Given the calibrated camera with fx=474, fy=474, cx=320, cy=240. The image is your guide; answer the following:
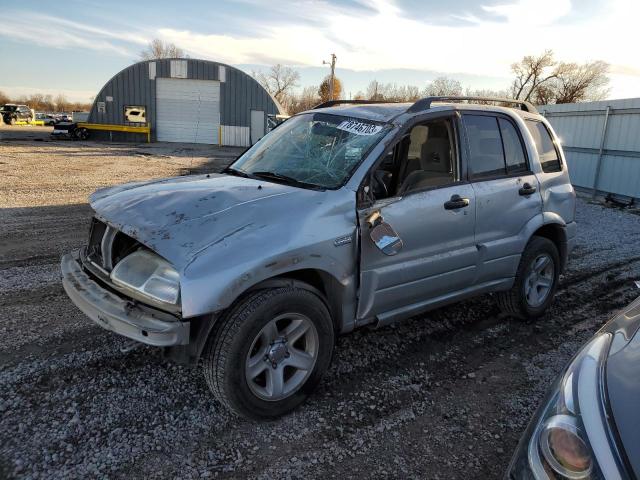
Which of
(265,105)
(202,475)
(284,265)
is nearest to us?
(202,475)

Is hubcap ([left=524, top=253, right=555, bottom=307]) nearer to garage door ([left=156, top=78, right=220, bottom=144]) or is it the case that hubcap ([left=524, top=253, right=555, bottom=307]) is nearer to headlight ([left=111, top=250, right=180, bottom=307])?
headlight ([left=111, top=250, right=180, bottom=307])

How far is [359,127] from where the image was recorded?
3656 mm

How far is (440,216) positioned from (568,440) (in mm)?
2175

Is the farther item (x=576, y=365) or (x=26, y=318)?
(x=26, y=318)

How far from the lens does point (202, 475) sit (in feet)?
8.21

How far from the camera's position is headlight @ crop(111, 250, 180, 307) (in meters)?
2.61

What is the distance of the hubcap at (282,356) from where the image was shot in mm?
2840

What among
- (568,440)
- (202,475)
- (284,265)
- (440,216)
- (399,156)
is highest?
(399,156)

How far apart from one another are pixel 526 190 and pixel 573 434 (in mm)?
3079

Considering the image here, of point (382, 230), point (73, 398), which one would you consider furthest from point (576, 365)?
point (73, 398)

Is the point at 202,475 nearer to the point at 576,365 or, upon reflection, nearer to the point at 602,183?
the point at 576,365

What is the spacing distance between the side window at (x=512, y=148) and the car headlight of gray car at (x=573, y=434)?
264 cm

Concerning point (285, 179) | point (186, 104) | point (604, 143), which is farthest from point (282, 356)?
point (186, 104)

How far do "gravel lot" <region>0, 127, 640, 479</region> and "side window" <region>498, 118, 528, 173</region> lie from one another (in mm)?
1522
